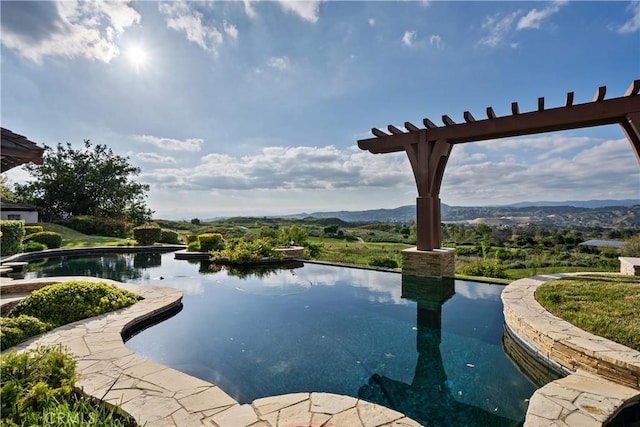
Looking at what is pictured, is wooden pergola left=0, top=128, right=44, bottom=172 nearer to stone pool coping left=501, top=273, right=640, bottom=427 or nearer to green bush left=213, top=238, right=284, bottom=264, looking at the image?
stone pool coping left=501, top=273, right=640, bottom=427

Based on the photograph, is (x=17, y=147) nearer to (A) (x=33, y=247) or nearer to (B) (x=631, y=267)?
(B) (x=631, y=267)

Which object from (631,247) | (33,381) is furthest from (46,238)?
(631,247)

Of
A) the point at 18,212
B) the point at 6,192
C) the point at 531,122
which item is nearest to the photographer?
the point at 531,122

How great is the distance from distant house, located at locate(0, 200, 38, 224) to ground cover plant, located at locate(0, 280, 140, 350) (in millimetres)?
21008

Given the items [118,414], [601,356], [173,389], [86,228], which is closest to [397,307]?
[601,356]

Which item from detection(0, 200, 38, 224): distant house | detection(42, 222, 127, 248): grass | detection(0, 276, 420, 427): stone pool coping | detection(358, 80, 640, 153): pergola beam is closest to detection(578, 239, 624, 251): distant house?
detection(358, 80, 640, 153): pergola beam

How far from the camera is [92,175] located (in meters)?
24.4

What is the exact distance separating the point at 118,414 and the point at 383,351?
3043mm

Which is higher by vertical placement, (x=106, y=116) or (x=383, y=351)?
(x=106, y=116)

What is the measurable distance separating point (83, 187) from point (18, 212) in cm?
448

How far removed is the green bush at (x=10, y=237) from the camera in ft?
39.2

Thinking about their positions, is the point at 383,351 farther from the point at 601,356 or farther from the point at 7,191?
the point at 7,191

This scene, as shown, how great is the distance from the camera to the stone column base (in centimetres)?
791

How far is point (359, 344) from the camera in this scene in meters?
4.41
